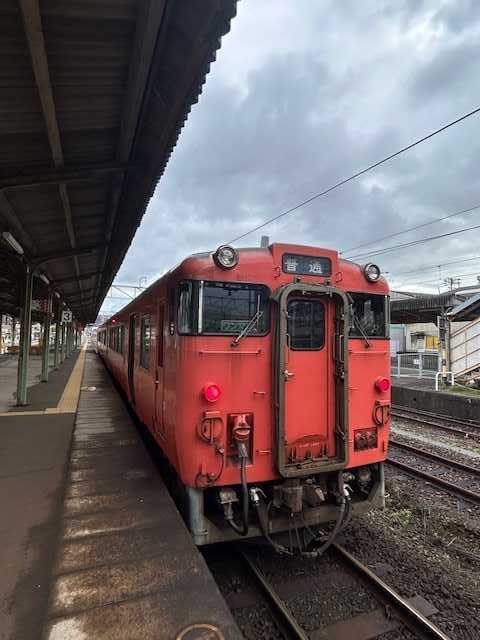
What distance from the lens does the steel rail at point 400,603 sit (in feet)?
9.32

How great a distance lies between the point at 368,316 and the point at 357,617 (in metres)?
2.65

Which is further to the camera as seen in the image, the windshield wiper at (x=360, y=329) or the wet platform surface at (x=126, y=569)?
the windshield wiper at (x=360, y=329)

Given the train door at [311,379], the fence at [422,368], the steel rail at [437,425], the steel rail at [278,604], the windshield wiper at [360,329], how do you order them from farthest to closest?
1. the fence at [422,368]
2. the steel rail at [437,425]
3. the windshield wiper at [360,329]
4. the train door at [311,379]
5. the steel rail at [278,604]

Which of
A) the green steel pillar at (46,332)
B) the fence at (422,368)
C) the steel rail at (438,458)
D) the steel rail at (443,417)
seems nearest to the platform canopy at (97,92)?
the steel rail at (438,458)

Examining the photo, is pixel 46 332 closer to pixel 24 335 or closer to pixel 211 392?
pixel 24 335

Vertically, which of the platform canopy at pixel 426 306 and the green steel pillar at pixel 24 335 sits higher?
the platform canopy at pixel 426 306

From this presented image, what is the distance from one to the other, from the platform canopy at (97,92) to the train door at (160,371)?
1.75 metres

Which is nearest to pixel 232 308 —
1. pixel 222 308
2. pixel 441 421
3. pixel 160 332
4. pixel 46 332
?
pixel 222 308

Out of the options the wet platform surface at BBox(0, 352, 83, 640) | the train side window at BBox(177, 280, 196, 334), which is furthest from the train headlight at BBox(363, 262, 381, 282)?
the wet platform surface at BBox(0, 352, 83, 640)

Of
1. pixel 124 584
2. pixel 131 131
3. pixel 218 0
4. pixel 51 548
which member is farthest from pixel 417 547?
pixel 131 131

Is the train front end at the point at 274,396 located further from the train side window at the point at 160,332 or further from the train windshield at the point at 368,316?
the train side window at the point at 160,332

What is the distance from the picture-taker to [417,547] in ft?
13.9

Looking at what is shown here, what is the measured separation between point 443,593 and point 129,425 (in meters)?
6.01

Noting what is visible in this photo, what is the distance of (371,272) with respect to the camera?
420cm
